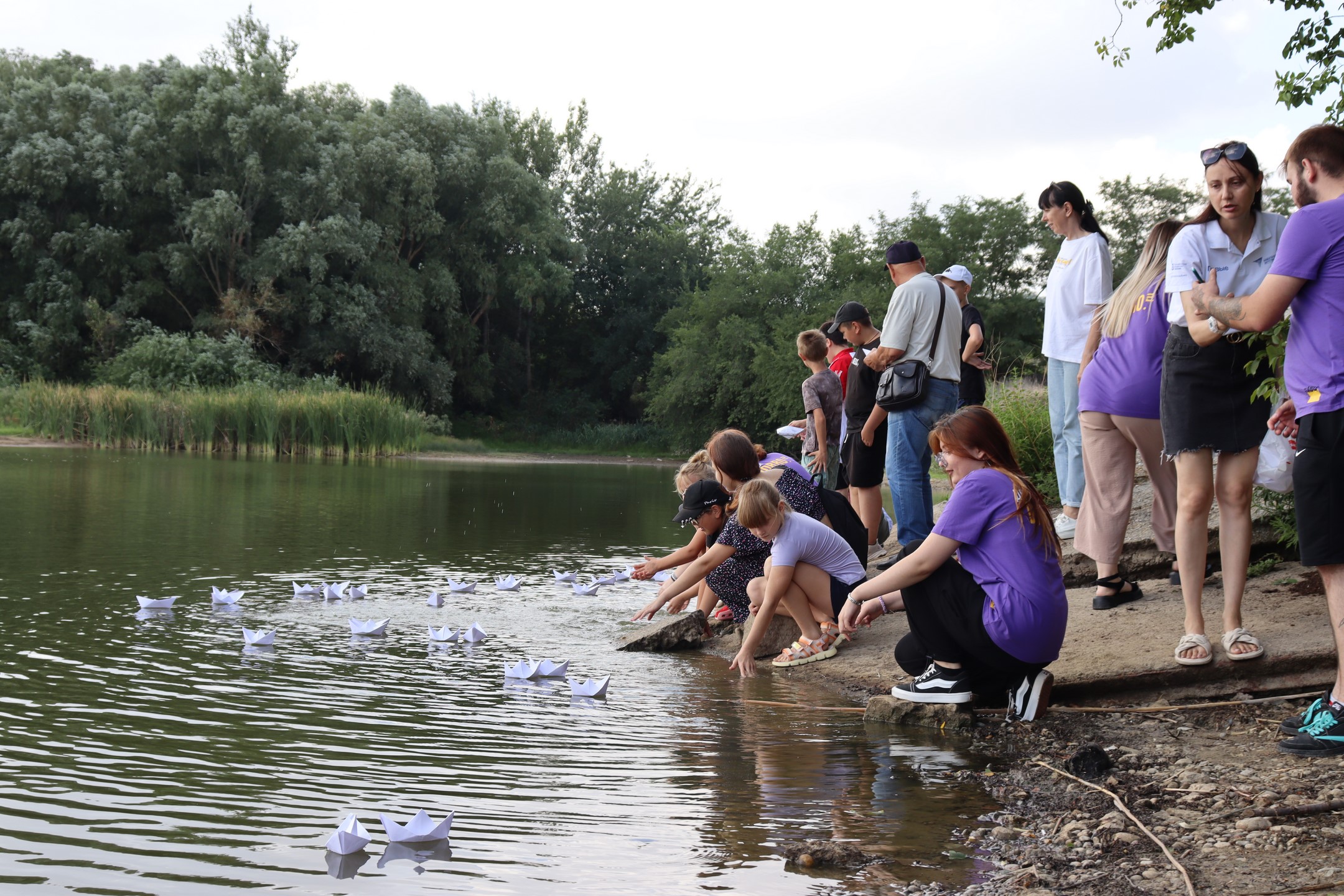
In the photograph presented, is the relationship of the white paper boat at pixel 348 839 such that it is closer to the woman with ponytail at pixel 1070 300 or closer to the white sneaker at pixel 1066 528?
the woman with ponytail at pixel 1070 300

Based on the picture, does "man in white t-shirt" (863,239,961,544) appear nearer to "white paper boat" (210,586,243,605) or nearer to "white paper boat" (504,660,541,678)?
"white paper boat" (504,660,541,678)

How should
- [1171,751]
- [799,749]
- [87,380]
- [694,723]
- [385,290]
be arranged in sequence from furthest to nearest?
[385,290], [87,380], [694,723], [799,749], [1171,751]

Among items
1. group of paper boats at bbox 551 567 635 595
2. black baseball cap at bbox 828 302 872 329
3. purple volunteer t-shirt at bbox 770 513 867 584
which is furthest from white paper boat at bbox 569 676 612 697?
black baseball cap at bbox 828 302 872 329

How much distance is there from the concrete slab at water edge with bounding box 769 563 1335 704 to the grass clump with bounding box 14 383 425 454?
22.3m

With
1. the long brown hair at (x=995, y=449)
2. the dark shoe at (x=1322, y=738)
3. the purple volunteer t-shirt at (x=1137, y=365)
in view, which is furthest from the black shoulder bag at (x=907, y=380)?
the dark shoe at (x=1322, y=738)

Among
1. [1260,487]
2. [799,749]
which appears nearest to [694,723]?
Answer: [799,749]

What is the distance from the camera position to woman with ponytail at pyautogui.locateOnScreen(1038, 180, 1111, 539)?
5.84 meters

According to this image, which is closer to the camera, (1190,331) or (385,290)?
(1190,331)

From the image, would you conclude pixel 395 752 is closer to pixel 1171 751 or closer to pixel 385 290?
pixel 1171 751

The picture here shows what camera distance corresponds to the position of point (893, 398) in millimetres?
6207

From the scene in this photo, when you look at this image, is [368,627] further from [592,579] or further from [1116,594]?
[1116,594]

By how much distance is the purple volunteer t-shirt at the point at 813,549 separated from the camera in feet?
17.3

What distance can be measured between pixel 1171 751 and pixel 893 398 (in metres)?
2.75

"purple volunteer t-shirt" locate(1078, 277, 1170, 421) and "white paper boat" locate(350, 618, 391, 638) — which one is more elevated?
"purple volunteer t-shirt" locate(1078, 277, 1170, 421)
